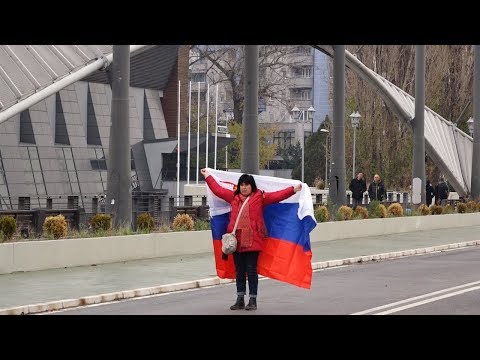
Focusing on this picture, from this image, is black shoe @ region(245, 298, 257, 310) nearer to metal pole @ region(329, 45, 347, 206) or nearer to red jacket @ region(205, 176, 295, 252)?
red jacket @ region(205, 176, 295, 252)

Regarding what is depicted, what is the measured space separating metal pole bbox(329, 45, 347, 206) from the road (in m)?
11.2

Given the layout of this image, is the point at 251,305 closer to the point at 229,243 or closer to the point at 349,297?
the point at 229,243

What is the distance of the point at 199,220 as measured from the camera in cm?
2919

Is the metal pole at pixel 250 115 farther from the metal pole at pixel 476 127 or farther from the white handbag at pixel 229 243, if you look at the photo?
the metal pole at pixel 476 127

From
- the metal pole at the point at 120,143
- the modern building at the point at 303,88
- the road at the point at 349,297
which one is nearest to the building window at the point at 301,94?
the modern building at the point at 303,88

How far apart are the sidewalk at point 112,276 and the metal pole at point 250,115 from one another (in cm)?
261

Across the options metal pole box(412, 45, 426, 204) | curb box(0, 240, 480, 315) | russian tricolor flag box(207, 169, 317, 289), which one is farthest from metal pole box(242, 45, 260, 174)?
metal pole box(412, 45, 426, 204)

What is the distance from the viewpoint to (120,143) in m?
25.5

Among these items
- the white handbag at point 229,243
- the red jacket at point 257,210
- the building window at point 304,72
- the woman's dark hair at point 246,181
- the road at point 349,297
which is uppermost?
the building window at point 304,72

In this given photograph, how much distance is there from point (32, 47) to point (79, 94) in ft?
43.1

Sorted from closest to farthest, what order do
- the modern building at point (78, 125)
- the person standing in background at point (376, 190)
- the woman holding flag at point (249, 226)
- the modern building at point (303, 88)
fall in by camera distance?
the woman holding flag at point (249, 226) < the person standing in background at point (376, 190) < the modern building at point (78, 125) < the modern building at point (303, 88)

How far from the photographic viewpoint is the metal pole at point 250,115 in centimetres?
2839

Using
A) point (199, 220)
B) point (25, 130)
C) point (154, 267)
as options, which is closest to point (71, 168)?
point (25, 130)

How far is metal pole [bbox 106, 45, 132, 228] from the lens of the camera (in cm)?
2547
